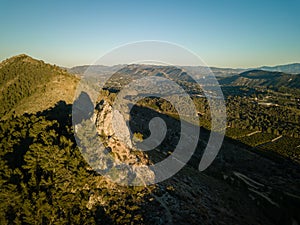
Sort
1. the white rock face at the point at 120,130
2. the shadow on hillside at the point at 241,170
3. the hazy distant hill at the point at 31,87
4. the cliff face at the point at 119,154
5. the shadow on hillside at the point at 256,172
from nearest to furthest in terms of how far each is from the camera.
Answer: the shadow on hillside at the point at 241,170, the cliff face at the point at 119,154, the white rock face at the point at 120,130, the shadow on hillside at the point at 256,172, the hazy distant hill at the point at 31,87

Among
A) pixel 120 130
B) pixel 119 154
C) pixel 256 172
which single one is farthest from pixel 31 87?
pixel 256 172

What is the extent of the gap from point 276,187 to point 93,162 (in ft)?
168

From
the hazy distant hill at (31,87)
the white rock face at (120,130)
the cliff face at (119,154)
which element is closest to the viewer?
the cliff face at (119,154)

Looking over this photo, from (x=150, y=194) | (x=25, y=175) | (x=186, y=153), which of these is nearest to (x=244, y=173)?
(x=186, y=153)

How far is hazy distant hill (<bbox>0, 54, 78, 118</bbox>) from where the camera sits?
5294cm

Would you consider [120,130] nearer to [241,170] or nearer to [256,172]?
[241,170]

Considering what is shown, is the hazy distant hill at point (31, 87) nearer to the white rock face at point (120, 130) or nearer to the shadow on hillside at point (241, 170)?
the shadow on hillside at point (241, 170)

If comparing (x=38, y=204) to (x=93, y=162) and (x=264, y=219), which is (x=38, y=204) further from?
(x=264, y=219)

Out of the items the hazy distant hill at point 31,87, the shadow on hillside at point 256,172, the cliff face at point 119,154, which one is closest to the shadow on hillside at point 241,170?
the shadow on hillside at point 256,172

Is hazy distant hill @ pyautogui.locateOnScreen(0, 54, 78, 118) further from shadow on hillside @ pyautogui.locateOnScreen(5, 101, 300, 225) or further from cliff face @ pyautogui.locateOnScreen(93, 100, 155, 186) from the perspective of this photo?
cliff face @ pyautogui.locateOnScreen(93, 100, 155, 186)

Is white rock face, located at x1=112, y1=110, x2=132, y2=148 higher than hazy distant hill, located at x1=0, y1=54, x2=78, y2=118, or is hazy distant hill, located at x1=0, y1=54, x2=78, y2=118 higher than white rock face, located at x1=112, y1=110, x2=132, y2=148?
hazy distant hill, located at x1=0, y1=54, x2=78, y2=118

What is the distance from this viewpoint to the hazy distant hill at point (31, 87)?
2084 inches

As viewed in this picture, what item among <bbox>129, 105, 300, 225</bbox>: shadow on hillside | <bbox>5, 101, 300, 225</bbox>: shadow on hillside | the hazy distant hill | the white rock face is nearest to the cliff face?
the white rock face

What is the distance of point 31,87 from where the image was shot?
59250mm
